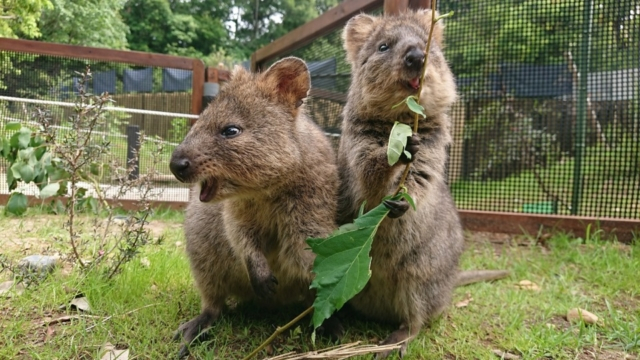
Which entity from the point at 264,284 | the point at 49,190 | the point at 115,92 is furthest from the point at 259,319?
the point at 115,92

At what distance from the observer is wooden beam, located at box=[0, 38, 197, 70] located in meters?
5.95

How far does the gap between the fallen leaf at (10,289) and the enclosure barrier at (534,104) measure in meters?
3.20

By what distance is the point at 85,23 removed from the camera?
31.0 ft

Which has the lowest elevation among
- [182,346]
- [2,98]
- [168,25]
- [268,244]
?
[182,346]

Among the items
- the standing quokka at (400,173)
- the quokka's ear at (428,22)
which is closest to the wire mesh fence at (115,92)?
the standing quokka at (400,173)

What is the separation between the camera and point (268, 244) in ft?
9.23

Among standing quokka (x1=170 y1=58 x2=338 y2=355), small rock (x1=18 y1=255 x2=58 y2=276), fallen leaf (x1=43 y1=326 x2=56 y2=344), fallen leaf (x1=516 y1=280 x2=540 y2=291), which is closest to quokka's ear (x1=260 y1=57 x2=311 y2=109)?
standing quokka (x1=170 y1=58 x2=338 y2=355)

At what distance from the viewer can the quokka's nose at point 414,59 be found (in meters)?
2.66

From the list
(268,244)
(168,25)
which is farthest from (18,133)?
(168,25)

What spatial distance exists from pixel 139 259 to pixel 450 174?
14.0 ft

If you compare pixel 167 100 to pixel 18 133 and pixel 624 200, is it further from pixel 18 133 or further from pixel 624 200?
pixel 624 200

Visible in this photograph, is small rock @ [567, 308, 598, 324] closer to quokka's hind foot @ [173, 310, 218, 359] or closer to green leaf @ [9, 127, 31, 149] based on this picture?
quokka's hind foot @ [173, 310, 218, 359]

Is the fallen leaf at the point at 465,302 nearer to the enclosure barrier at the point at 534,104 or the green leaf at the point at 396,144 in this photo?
the enclosure barrier at the point at 534,104

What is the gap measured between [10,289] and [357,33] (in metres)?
2.87
